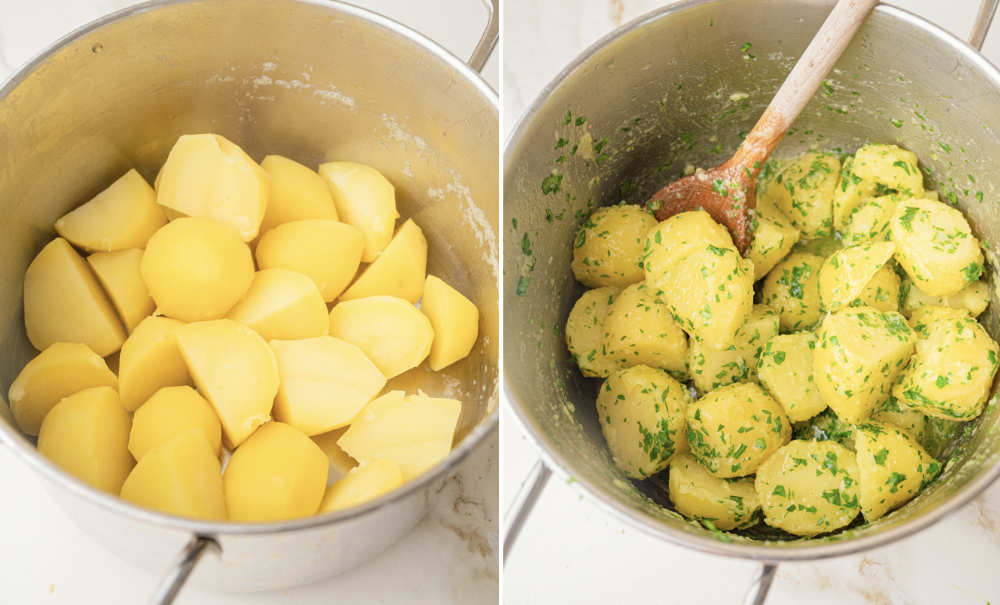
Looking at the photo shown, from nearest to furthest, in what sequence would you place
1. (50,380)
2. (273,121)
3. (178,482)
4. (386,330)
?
(178,482), (50,380), (386,330), (273,121)

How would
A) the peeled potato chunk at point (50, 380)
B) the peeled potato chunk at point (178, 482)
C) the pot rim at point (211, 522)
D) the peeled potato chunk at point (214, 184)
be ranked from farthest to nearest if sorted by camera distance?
1. the peeled potato chunk at point (214, 184)
2. the peeled potato chunk at point (50, 380)
3. the peeled potato chunk at point (178, 482)
4. the pot rim at point (211, 522)

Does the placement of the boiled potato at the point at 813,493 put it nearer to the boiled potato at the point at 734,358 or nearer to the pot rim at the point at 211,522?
the boiled potato at the point at 734,358

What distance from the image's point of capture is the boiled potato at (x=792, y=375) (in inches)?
36.3

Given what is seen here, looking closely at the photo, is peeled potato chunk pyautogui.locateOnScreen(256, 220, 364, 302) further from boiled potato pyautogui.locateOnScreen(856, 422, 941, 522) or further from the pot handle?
boiled potato pyautogui.locateOnScreen(856, 422, 941, 522)

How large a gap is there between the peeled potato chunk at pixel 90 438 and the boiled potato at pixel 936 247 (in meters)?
0.89

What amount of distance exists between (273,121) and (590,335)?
52 centimetres

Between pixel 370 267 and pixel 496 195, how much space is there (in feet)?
0.60

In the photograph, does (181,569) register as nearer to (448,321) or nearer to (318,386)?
(318,386)

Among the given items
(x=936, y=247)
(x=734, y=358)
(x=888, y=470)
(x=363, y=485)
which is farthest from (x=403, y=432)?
(x=936, y=247)

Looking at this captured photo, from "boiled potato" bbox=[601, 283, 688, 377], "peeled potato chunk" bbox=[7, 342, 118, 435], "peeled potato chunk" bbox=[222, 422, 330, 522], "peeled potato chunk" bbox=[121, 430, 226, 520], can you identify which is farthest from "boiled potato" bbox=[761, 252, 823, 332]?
"peeled potato chunk" bbox=[7, 342, 118, 435]

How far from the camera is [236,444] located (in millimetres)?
896

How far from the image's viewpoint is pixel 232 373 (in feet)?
2.87

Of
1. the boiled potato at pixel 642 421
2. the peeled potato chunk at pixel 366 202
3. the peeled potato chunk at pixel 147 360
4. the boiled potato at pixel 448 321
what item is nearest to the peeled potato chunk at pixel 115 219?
the peeled potato chunk at pixel 147 360

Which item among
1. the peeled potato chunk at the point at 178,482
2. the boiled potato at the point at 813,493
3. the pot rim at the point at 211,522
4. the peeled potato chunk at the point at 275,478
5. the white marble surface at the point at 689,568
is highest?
the pot rim at the point at 211,522
